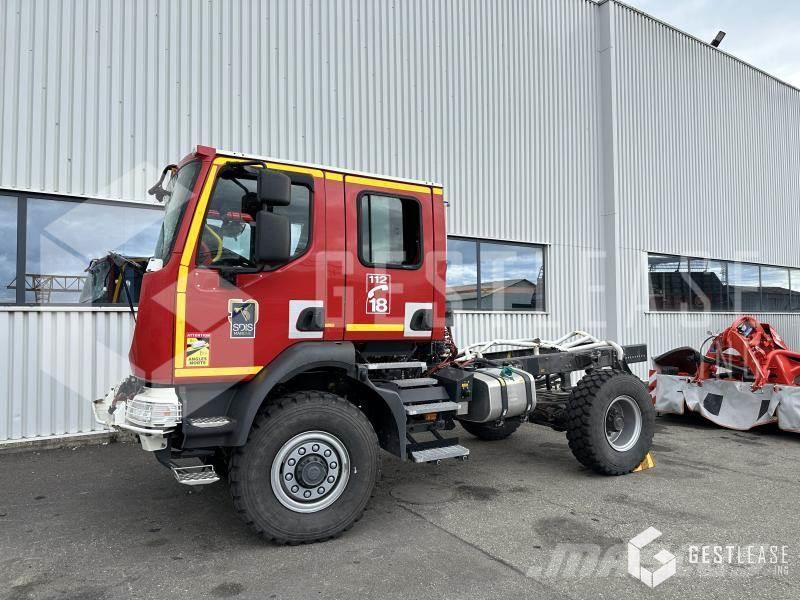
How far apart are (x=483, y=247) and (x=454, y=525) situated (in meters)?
6.72

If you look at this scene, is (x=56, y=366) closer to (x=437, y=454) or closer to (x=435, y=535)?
(x=437, y=454)

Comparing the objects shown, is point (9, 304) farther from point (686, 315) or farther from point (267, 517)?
point (686, 315)

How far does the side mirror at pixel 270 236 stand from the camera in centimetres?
372

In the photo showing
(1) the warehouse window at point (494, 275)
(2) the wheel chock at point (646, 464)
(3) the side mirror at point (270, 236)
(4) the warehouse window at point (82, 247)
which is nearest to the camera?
(3) the side mirror at point (270, 236)

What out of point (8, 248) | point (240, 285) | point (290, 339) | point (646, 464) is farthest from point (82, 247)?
point (646, 464)

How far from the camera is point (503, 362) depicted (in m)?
5.80

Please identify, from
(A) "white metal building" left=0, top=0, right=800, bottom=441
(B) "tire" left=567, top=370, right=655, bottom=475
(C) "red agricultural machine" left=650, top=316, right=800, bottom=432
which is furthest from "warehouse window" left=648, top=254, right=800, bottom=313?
(B) "tire" left=567, top=370, right=655, bottom=475

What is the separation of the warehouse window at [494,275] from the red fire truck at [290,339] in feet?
15.2

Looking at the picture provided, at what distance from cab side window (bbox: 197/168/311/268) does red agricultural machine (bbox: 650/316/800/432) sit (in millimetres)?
7042

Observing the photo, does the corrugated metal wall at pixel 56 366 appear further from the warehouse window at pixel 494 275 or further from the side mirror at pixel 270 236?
the warehouse window at pixel 494 275

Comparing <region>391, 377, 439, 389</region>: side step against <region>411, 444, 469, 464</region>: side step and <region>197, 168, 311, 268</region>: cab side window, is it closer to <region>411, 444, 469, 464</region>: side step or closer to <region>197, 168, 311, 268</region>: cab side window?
<region>411, 444, 469, 464</region>: side step

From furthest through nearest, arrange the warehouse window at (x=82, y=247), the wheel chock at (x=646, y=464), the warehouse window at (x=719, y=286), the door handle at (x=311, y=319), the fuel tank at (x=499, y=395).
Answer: the warehouse window at (x=719, y=286) < the warehouse window at (x=82, y=247) < the wheel chock at (x=646, y=464) < the fuel tank at (x=499, y=395) < the door handle at (x=311, y=319)

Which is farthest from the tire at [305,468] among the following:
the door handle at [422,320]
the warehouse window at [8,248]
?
the warehouse window at [8,248]

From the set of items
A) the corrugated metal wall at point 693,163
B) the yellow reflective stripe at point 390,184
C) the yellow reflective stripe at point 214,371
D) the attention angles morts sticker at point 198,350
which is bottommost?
the yellow reflective stripe at point 214,371
